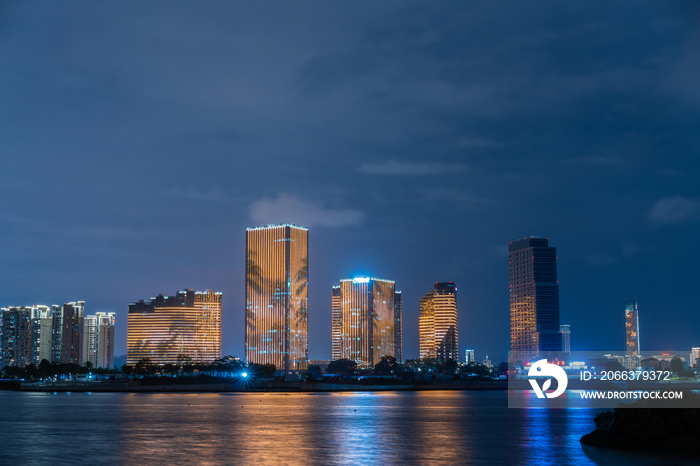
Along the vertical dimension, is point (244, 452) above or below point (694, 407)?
below

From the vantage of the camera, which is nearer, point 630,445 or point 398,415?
point 630,445

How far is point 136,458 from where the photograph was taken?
178ft

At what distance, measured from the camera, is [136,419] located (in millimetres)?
99750

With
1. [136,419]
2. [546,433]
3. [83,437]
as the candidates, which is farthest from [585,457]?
[136,419]

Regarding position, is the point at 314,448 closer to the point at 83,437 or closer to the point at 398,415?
the point at 83,437

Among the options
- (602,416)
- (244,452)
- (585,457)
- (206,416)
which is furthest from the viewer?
(206,416)

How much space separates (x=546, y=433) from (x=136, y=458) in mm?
43363

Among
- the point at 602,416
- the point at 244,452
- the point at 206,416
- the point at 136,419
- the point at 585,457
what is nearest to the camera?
the point at 585,457

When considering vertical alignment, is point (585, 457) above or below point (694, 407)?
below

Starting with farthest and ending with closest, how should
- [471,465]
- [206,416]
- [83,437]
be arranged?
[206,416], [83,437], [471,465]

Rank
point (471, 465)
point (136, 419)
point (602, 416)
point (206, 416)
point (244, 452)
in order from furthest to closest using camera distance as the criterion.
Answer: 1. point (206, 416)
2. point (136, 419)
3. point (602, 416)
4. point (244, 452)
5. point (471, 465)

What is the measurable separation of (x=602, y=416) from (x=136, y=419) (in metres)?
65.9

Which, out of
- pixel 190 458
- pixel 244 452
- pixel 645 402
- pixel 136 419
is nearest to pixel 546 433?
pixel 645 402

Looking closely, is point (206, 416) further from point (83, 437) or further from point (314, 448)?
point (314, 448)
